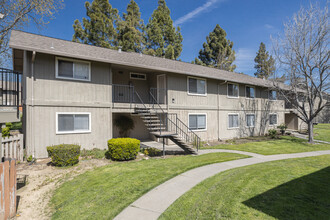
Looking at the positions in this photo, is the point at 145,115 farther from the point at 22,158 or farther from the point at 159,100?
the point at 22,158

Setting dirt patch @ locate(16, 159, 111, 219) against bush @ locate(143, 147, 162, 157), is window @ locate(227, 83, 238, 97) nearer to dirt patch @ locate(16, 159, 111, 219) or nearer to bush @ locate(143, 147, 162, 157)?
bush @ locate(143, 147, 162, 157)

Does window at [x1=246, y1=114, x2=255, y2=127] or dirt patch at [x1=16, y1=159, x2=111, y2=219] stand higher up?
window at [x1=246, y1=114, x2=255, y2=127]

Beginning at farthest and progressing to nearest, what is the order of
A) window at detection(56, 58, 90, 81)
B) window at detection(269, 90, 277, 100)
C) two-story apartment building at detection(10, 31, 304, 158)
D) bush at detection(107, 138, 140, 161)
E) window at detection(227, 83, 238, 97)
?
window at detection(269, 90, 277, 100) → window at detection(227, 83, 238, 97) → window at detection(56, 58, 90, 81) → two-story apartment building at detection(10, 31, 304, 158) → bush at detection(107, 138, 140, 161)

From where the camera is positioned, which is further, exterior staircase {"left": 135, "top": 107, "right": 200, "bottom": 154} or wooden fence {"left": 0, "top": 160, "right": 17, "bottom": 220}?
exterior staircase {"left": 135, "top": 107, "right": 200, "bottom": 154}

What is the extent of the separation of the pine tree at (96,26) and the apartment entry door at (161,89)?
16.8 metres

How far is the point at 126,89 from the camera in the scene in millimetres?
14414

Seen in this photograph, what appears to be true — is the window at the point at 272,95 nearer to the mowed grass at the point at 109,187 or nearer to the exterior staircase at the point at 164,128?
the exterior staircase at the point at 164,128

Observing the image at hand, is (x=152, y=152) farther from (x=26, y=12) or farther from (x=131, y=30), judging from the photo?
(x=131, y=30)

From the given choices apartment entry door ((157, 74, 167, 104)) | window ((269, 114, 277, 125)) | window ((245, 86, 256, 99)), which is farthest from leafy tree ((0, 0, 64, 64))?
window ((269, 114, 277, 125))

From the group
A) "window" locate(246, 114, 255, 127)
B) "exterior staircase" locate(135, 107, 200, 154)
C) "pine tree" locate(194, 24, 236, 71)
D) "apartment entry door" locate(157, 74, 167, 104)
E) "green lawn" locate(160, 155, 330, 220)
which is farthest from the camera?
"pine tree" locate(194, 24, 236, 71)

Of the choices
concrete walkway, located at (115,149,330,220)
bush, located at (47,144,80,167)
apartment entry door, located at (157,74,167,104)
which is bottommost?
concrete walkway, located at (115,149,330,220)

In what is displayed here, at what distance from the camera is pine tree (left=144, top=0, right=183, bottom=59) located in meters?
30.8

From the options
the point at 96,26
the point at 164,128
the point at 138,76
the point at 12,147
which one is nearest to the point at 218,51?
the point at 96,26

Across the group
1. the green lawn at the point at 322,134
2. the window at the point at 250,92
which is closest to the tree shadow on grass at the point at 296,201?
the window at the point at 250,92
